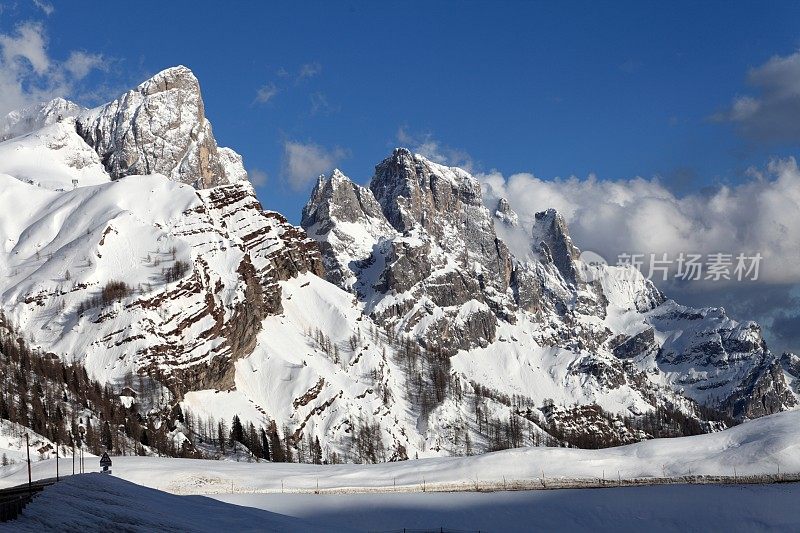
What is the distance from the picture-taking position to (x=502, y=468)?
83.9 m

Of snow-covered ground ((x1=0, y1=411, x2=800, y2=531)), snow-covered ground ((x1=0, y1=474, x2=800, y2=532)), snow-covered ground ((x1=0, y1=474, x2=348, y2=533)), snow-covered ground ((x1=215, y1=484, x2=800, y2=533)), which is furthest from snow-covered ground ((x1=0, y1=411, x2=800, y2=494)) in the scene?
snow-covered ground ((x1=0, y1=474, x2=348, y2=533))

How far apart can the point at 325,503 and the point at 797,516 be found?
34.9m

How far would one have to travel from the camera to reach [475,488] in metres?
79.0

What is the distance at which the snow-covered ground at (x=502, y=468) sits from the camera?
253ft

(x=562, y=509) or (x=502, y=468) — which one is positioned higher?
(x=502, y=468)

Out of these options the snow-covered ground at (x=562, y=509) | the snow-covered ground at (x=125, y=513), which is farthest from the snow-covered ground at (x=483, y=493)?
the snow-covered ground at (x=125, y=513)

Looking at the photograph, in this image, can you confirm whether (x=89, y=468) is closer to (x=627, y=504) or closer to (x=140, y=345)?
(x=627, y=504)

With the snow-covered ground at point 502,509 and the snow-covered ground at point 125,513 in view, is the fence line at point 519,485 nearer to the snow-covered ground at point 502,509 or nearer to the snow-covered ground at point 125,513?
the snow-covered ground at point 502,509

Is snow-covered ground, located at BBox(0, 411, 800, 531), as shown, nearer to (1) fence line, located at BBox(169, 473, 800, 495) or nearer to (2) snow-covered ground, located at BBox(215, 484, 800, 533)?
(2) snow-covered ground, located at BBox(215, 484, 800, 533)

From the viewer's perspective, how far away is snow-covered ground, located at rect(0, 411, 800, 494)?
77.1 meters

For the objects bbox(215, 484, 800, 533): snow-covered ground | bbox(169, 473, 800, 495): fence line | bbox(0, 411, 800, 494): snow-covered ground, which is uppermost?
bbox(0, 411, 800, 494): snow-covered ground

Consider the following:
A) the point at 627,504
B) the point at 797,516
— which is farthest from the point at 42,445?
the point at 797,516

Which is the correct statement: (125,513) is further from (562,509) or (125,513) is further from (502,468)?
(502,468)

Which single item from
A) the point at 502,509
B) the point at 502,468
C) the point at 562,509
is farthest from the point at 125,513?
the point at 502,468
